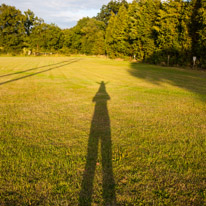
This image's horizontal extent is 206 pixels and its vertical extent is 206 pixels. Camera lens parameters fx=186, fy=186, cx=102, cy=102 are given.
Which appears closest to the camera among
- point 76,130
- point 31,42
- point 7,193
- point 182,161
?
point 7,193

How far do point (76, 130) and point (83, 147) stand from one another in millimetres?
888

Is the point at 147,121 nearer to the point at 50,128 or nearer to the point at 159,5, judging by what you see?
the point at 50,128

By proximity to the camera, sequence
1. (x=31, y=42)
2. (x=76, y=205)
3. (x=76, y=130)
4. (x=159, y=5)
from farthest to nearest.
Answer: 1. (x=31, y=42)
2. (x=159, y=5)
3. (x=76, y=130)
4. (x=76, y=205)

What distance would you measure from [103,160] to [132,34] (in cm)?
→ 3671

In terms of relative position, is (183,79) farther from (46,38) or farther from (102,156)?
(46,38)

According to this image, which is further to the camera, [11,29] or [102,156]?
[11,29]

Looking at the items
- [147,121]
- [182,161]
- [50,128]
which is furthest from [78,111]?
[182,161]

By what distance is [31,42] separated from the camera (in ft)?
219

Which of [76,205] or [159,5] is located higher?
[159,5]

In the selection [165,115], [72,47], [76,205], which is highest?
[72,47]

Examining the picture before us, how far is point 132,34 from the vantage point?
120ft

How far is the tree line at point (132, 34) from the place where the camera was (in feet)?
76.3

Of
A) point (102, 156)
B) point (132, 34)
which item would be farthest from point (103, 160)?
point (132, 34)

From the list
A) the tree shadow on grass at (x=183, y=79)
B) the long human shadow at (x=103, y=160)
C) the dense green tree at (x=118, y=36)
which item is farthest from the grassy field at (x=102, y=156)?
the dense green tree at (x=118, y=36)
